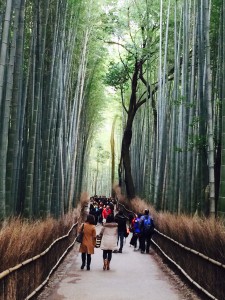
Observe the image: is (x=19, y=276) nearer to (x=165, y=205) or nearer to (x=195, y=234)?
(x=195, y=234)

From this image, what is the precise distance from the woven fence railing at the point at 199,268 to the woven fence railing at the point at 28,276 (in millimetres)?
1790

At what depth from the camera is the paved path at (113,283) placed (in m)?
5.59

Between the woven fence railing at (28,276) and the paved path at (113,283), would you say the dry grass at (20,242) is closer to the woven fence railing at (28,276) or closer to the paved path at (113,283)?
the woven fence railing at (28,276)

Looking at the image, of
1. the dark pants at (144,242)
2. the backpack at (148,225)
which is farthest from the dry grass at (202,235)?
the dark pants at (144,242)

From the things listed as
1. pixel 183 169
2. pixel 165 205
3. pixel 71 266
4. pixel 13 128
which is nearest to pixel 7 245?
pixel 13 128

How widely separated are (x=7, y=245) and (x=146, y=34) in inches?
533

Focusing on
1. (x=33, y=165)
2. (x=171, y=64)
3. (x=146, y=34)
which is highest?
(x=146, y=34)

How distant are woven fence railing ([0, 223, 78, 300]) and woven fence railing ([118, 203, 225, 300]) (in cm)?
179

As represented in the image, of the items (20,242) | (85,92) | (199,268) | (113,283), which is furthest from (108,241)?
(85,92)

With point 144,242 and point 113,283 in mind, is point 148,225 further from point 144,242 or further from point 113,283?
point 113,283

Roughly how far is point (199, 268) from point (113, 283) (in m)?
1.34

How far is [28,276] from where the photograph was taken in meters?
4.89

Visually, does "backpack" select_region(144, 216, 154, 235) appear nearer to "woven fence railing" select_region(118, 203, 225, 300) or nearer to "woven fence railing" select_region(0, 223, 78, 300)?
"woven fence railing" select_region(118, 203, 225, 300)

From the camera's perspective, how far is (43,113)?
8.09 m
